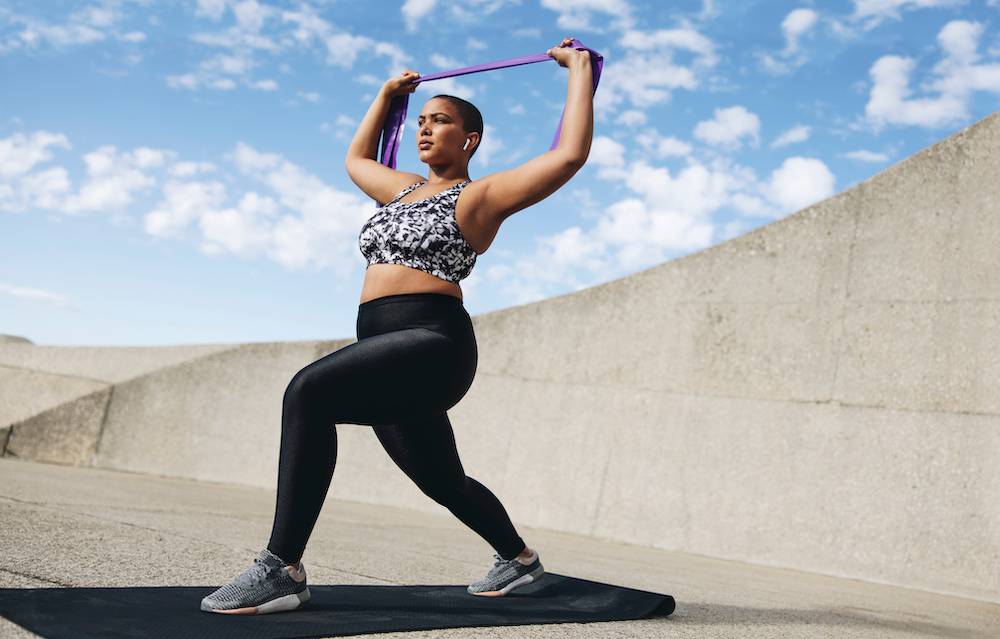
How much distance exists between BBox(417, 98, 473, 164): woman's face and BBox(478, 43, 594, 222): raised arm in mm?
246

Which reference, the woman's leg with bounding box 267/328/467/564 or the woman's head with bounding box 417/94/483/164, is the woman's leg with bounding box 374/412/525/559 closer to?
the woman's leg with bounding box 267/328/467/564

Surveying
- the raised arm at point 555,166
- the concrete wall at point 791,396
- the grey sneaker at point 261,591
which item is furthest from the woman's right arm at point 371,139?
the concrete wall at point 791,396

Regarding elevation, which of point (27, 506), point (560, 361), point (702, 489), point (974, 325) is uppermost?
point (974, 325)

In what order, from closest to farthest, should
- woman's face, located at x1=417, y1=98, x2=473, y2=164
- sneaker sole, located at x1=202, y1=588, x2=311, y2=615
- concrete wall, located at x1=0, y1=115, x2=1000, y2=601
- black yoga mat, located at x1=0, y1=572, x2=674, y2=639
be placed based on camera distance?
black yoga mat, located at x1=0, y1=572, x2=674, y2=639 < sneaker sole, located at x1=202, y1=588, x2=311, y2=615 < woman's face, located at x1=417, y1=98, x2=473, y2=164 < concrete wall, located at x1=0, y1=115, x2=1000, y2=601

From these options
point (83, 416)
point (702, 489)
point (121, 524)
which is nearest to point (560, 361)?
point (702, 489)

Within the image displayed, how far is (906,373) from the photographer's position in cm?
710

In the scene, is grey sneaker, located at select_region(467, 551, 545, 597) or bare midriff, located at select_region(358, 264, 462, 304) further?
grey sneaker, located at select_region(467, 551, 545, 597)

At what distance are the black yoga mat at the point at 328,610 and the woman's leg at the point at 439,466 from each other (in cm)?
30

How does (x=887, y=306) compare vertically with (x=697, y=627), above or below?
above

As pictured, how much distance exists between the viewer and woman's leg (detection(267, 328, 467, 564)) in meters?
2.54

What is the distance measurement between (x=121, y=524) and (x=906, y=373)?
18.6 ft

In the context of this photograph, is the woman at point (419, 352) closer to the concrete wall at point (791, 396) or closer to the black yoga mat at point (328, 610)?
the black yoga mat at point (328, 610)

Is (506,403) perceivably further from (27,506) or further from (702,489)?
(27,506)

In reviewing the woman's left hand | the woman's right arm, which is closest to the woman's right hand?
the woman's right arm
